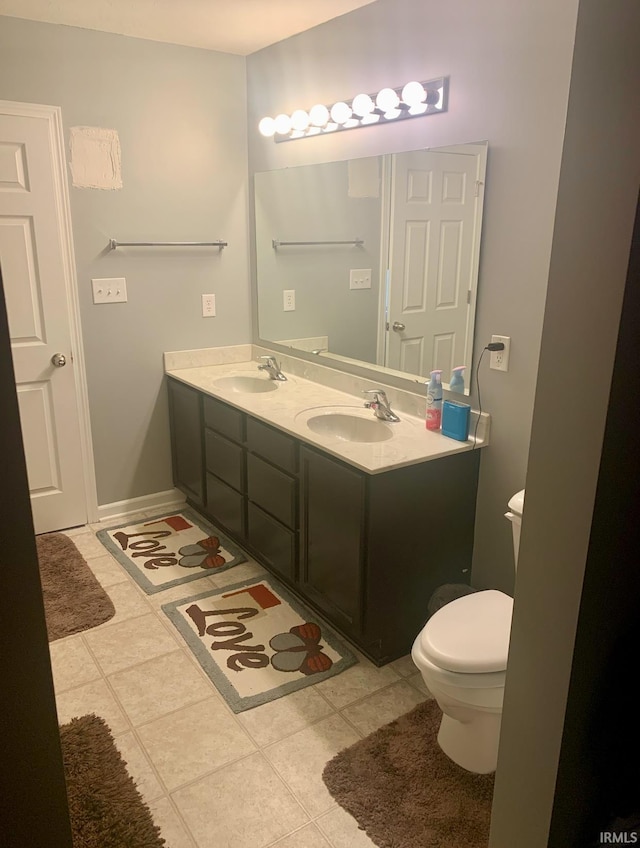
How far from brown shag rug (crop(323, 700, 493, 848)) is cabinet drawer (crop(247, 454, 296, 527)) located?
0.87 m

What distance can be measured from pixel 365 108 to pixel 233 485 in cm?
168

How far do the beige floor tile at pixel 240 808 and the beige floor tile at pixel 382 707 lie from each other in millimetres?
326

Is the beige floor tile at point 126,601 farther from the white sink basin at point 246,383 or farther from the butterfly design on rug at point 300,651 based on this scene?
the white sink basin at point 246,383

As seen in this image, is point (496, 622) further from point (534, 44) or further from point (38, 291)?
point (38, 291)

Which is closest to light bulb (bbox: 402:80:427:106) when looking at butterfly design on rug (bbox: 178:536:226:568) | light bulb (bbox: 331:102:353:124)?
light bulb (bbox: 331:102:353:124)

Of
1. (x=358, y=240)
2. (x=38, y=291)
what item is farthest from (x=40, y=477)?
(x=358, y=240)

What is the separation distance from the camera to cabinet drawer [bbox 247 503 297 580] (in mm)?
2572

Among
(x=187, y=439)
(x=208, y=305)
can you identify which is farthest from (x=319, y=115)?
(x=187, y=439)

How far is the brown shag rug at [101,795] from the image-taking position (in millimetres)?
1608

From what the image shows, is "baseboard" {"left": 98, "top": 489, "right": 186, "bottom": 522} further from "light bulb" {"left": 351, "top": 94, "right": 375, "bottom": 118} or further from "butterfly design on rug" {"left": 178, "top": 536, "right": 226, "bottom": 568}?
"light bulb" {"left": 351, "top": 94, "right": 375, "bottom": 118}

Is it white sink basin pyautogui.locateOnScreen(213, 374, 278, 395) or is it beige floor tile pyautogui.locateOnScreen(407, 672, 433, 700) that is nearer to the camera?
beige floor tile pyautogui.locateOnScreen(407, 672, 433, 700)

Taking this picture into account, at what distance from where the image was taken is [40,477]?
125 inches

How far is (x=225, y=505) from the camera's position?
307cm

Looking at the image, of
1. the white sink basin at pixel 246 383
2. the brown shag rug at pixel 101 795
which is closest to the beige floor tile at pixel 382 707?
the brown shag rug at pixel 101 795
